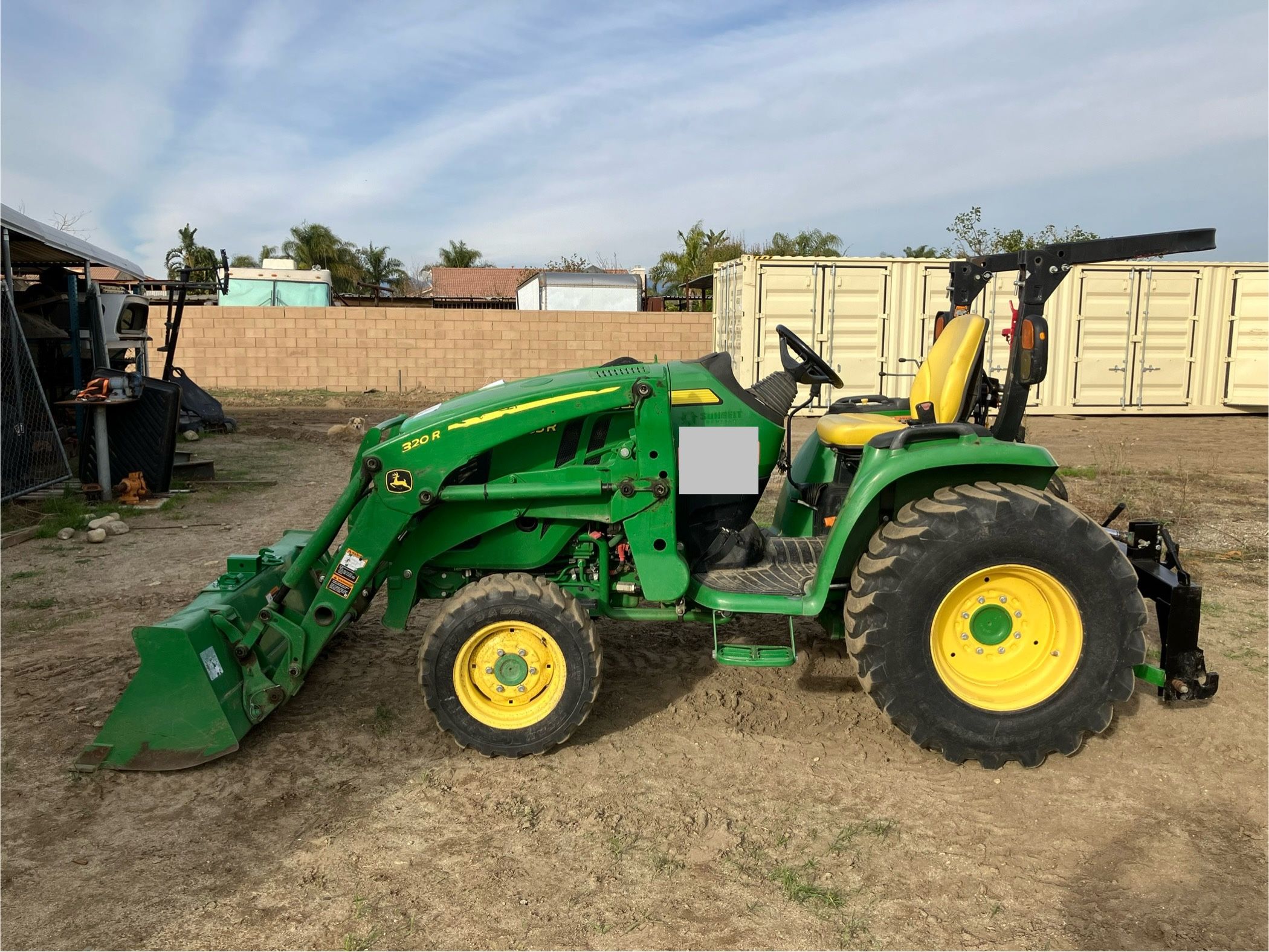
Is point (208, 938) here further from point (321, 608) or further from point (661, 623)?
point (661, 623)

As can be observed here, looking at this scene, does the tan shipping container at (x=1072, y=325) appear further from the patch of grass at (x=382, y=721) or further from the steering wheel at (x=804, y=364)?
the patch of grass at (x=382, y=721)

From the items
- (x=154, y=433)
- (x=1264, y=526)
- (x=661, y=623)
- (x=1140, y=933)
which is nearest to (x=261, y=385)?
(x=154, y=433)

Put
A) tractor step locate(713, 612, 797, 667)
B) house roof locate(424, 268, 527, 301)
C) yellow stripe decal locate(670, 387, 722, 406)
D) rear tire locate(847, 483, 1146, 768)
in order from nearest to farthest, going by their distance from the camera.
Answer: rear tire locate(847, 483, 1146, 768)
tractor step locate(713, 612, 797, 667)
yellow stripe decal locate(670, 387, 722, 406)
house roof locate(424, 268, 527, 301)

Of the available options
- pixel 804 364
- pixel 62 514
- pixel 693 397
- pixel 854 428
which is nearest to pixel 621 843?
pixel 693 397

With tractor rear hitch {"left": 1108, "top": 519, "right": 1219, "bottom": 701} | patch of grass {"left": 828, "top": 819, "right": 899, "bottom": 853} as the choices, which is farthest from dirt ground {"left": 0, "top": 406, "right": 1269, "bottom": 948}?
tractor rear hitch {"left": 1108, "top": 519, "right": 1219, "bottom": 701}

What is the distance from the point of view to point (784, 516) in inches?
179

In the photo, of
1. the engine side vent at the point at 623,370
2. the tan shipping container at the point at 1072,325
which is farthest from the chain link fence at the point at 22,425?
the tan shipping container at the point at 1072,325

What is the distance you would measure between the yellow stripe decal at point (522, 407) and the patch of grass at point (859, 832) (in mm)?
1743

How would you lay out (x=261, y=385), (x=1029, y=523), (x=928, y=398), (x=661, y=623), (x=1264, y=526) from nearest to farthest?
(x=1029, y=523)
(x=928, y=398)
(x=661, y=623)
(x=1264, y=526)
(x=261, y=385)

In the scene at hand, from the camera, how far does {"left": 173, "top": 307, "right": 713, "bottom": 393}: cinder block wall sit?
725 inches

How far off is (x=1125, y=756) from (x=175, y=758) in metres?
3.53

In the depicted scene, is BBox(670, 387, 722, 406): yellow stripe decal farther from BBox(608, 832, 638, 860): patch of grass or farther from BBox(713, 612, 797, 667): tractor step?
BBox(608, 832, 638, 860): patch of grass

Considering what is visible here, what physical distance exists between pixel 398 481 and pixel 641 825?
4.94 ft

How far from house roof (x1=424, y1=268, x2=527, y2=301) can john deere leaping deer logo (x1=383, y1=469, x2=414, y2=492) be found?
31.5 meters
